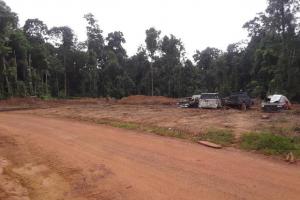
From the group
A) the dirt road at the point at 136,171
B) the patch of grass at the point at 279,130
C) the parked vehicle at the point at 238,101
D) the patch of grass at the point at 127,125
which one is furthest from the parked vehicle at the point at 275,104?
the dirt road at the point at 136,171

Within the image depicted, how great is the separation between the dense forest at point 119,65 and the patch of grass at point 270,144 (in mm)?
32344

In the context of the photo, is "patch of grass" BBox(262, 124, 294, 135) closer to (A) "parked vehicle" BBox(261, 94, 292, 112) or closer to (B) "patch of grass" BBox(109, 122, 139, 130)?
(B) "patch of grass" BBox(109, 122, 139, 130)

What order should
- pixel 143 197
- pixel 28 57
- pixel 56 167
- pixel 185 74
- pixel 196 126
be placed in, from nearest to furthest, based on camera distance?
pixel 143 197 → pixel 56 167 → pixel 196 126 → pixel 28 57 → pixel 185 74

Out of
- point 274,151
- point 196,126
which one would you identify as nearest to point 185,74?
point 196,126

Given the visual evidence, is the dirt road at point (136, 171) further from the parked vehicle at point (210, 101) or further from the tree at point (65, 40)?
the tree at point (65, 40)

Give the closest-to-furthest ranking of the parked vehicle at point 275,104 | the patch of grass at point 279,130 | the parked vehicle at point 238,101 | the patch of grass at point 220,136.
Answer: the patch of grass at point 220,136, the patch of grass at point 279,130, the parked vehicle at point 275,104, the parked vehicle at point 238,101

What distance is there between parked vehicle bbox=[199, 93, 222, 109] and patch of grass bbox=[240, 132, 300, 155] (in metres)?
15.9

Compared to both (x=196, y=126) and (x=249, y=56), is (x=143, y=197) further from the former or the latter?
(x=249, y=56)

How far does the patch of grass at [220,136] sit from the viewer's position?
13109 mm

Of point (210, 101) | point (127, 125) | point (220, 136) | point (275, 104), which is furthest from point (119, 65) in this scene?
point (220, 136)

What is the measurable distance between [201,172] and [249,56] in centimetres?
5681

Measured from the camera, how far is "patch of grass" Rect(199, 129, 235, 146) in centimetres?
1311

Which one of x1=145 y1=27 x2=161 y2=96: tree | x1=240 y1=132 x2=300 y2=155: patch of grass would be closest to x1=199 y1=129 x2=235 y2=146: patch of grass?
x1=240 y1=132 x2=300 y2=155: patch of grass

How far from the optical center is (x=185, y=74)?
71.5 meters
